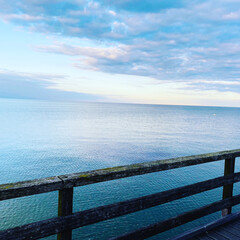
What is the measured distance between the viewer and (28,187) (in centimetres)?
215

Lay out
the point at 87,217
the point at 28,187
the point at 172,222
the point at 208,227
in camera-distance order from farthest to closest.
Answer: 1. the point at 208,227
2. the point at 172,222
3. the point at 87,217
4. the point at 28,187

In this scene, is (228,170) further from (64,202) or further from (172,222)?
(64,202)

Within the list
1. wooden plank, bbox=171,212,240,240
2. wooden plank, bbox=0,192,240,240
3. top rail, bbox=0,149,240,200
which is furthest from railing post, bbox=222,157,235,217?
wooden plank, bbox=0,192,240,240

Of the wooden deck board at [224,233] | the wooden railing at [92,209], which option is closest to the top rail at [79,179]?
the wooden railing at [92,209]

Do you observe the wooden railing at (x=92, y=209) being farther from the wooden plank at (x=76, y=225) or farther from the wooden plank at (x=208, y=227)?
the wooden plank at (x=208, y=227)

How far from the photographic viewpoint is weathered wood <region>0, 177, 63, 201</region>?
6.75 ft

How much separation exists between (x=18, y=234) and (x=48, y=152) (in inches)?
1202

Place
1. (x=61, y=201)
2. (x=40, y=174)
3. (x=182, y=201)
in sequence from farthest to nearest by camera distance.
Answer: (x=40, y=174) < (x=182, y=201) < (x=61, y=201)

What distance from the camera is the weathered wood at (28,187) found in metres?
2.06

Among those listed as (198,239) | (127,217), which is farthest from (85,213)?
(127,217)

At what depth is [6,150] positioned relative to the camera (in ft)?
102

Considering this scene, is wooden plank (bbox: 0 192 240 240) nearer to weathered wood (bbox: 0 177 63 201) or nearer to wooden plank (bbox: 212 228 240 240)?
weathered wood (bbox: 0 177 63 201)

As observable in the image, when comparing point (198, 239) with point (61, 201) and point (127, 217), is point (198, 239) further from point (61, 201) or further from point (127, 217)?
point (127, 217)

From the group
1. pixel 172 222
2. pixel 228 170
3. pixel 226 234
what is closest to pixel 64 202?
pixel 172 222
